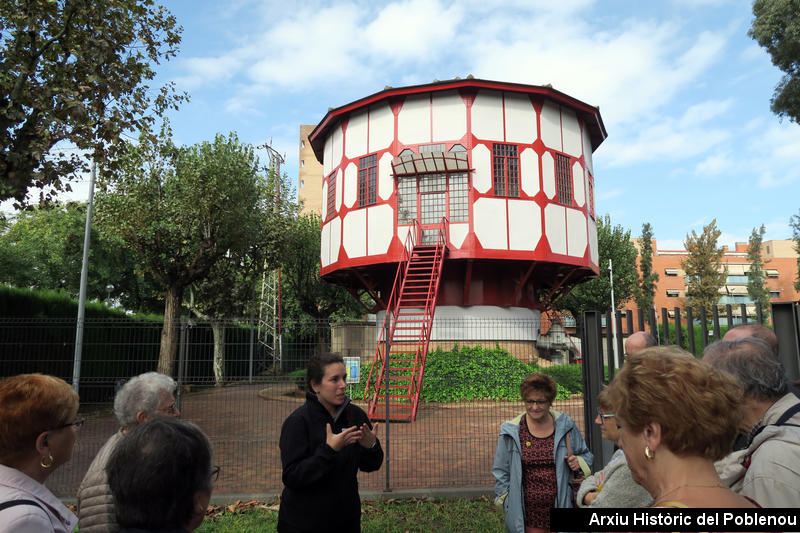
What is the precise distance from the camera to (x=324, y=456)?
315 centimetres

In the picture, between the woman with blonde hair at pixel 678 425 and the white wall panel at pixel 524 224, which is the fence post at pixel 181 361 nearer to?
the woman with blonde hair at pixel 678 425

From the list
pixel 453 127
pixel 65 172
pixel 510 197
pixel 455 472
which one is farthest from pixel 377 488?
pixel 453 127

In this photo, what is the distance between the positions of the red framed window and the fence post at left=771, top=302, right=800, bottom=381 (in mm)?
17004

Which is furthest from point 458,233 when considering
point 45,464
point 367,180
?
point 45,464

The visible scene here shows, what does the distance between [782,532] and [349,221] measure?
18.1 metres

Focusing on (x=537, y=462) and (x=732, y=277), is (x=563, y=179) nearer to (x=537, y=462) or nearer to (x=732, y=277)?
(x=537, y=462)

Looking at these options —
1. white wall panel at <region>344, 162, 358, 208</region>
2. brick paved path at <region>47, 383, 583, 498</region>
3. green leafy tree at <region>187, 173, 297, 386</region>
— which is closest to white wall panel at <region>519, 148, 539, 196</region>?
white wall panel at <region>344, 162, 358, 208</region>

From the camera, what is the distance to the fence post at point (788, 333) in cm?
423

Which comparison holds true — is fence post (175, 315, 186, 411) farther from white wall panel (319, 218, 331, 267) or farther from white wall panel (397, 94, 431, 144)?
white wall panel (319, 218, 331, 267)

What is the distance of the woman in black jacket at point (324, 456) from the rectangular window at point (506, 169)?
1487 centimetres

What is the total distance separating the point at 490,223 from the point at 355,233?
4992mm

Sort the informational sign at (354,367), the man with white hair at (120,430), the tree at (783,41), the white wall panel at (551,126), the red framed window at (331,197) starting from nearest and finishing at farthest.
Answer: the man with white hair at (120,430), the informational sign at (354,367), the tree at (783,41), the white wall panel at (551,126), the red framed window at (331,197)

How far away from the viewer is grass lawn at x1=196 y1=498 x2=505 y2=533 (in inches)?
233

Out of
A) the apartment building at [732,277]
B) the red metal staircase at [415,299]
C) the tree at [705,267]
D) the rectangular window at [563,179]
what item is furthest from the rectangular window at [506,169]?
the apartment building at [732,277]
